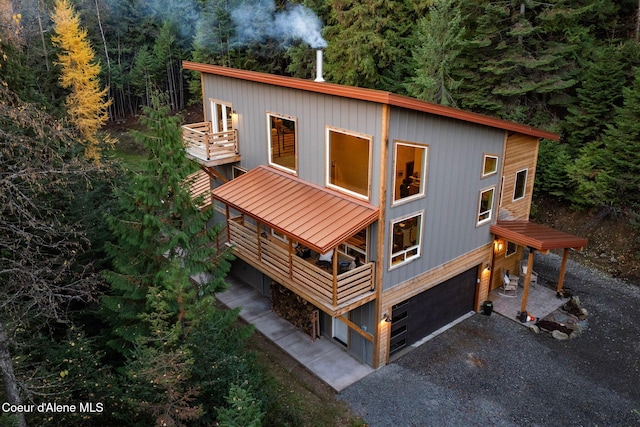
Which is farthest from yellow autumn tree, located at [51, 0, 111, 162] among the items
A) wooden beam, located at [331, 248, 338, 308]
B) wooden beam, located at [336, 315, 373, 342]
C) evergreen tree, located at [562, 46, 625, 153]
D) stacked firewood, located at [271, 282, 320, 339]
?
evergreen tree, located at [562, 46, 625, 153]

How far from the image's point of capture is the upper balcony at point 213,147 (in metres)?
16.2

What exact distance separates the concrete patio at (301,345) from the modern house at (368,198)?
1.46ft

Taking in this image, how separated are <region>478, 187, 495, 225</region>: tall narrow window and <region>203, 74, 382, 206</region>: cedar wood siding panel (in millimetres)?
Answer: 5068

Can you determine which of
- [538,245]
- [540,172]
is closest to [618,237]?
[540,172]

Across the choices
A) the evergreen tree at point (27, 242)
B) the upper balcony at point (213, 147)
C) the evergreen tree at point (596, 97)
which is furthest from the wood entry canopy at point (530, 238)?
the evergreen tree at point (27, 242)

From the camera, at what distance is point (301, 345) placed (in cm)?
1502

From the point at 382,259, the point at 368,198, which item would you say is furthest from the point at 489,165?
the point at 382,259

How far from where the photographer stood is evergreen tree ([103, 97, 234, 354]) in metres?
10.8

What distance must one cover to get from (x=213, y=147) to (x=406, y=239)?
25.2 feet

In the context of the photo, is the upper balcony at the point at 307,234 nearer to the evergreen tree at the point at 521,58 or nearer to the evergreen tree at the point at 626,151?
the evergreen tree at the point at 626,151

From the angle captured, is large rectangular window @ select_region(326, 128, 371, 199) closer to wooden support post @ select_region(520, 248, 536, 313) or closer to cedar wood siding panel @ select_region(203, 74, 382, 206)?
cedar wood siding panel @ select_region(203, 74, 382, 206)

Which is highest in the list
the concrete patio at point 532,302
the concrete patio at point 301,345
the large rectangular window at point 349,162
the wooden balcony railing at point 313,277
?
the large rectangular window at point 349,162

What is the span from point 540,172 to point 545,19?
22.7 feet

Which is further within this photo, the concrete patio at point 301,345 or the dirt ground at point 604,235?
the dirt ground at point 604,235
